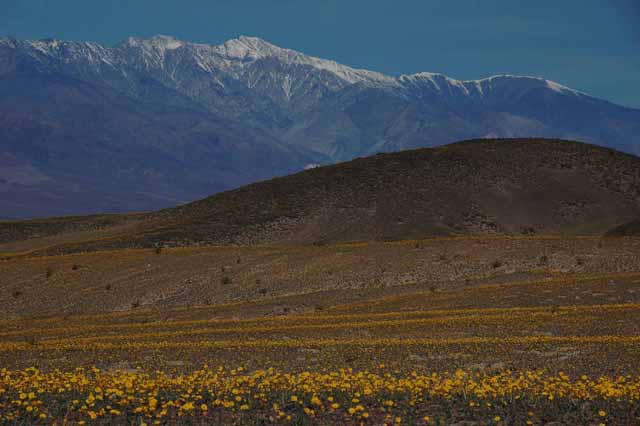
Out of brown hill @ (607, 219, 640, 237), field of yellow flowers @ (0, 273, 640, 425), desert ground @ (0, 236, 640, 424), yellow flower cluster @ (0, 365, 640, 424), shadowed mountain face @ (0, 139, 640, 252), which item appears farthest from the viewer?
shadowed mountain face @ (0, 139, 640, 252)

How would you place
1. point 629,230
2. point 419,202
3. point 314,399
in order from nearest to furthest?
point 314,399 < point 629,230 < point 419,202

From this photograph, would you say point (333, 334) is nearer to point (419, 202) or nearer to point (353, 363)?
point (353, 363)

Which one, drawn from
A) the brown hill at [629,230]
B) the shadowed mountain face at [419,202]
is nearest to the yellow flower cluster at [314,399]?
the brown hill at [629,230]

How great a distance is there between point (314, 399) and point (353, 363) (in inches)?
240

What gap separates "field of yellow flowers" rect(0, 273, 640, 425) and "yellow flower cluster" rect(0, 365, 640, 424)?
0.13 feet

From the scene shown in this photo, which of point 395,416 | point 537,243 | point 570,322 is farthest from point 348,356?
point 537,243

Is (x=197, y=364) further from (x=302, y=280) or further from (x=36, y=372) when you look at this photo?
(x=302, y=280)

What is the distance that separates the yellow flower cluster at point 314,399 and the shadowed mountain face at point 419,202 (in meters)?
57.7

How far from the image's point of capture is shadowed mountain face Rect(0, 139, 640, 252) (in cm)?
8031

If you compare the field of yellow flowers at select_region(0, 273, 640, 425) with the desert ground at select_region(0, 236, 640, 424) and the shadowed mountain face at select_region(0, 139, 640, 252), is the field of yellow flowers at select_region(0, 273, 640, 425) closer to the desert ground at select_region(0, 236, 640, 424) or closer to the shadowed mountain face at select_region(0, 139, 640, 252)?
the desert ground at select_region(0, 236, 640, 424)

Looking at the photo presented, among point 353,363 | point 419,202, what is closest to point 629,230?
point 419,202

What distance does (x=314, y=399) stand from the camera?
12.9m

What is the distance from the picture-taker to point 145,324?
98.6ft

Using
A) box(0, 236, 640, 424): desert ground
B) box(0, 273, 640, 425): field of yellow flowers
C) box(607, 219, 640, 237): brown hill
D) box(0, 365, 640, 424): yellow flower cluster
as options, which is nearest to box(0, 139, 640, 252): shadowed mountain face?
box(607, 219, 640, 237): brown hill
